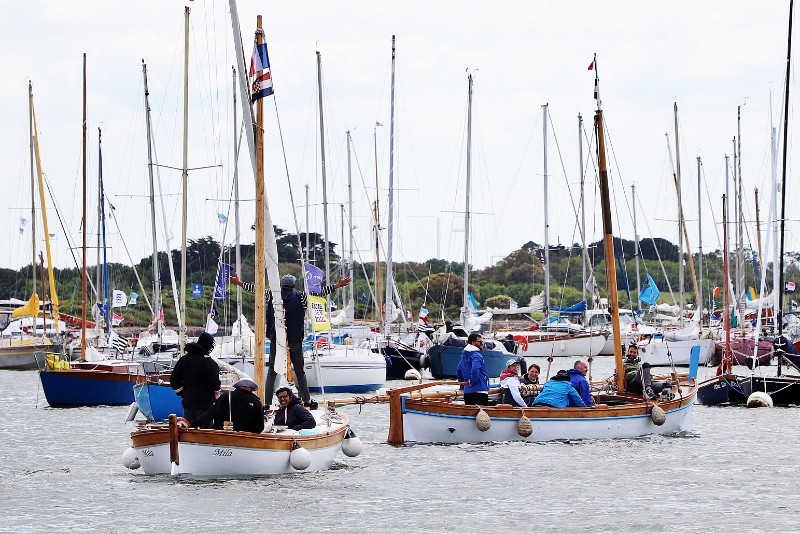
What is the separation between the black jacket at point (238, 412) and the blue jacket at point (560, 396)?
8.23m

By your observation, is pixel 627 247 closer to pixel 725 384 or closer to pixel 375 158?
pixel 375 158

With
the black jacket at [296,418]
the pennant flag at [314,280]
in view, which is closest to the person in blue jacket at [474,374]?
the black jacket at [296,418]

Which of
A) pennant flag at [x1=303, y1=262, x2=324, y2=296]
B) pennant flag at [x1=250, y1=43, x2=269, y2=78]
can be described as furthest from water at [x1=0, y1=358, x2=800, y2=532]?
pennant flag at [x1=303, y1=262, x2=324, y2=296]

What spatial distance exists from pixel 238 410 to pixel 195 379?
3.85 ft

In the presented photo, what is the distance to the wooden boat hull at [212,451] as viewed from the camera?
67.9 ft

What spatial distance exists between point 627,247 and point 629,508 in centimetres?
11994

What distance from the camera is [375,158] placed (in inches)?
2670

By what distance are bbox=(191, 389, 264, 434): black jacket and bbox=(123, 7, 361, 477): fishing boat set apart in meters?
0.34

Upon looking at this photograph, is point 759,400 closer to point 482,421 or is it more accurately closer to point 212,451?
point 482,421

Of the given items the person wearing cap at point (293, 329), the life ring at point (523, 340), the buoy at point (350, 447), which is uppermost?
the person wearing cap at point (293, 329)

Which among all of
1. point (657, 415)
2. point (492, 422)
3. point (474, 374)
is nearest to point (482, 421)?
point (492, 422)

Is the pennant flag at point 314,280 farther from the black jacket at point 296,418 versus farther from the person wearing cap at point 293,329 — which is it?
the black jacket at point 296,418

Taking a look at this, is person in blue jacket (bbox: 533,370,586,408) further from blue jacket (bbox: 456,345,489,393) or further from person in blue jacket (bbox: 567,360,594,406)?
blue jacket (bbox: 456,345,489,393)

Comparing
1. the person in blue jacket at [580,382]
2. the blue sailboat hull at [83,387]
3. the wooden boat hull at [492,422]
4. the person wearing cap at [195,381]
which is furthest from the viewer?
the blue sailboat hull at [83,387]
